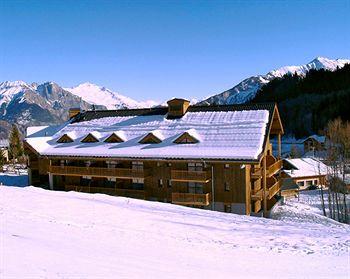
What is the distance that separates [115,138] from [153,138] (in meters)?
4.50

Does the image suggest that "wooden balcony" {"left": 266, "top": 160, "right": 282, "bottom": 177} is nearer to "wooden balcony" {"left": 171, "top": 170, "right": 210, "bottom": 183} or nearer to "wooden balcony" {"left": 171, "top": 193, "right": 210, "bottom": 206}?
"wooden balcony" {"left": 171, "top": 170, "right": 210, "bottom": 183}

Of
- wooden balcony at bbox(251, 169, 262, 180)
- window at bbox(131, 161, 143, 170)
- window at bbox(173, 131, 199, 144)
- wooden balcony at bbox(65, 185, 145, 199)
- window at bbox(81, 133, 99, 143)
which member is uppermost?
window at bbox(81, 133, 99, 143)

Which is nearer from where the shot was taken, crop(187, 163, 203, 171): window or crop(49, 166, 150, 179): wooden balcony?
crop(187, 163, 203, 171): window

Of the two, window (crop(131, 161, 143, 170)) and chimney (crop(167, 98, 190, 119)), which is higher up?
chimney (crop(167, 98, 190, 119))

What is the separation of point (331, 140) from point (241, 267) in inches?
1439

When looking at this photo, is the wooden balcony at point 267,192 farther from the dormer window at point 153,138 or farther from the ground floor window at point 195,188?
the dormer window at point 153,138

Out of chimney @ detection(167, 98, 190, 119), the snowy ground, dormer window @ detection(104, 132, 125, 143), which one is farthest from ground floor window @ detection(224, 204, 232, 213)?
dormer window @ detection(104, 132, 125, 143)

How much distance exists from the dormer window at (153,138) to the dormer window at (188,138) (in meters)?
1.90

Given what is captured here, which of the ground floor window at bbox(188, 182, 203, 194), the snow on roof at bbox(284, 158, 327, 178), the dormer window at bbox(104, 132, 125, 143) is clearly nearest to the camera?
the ground floor window at bbox(188, 182, 203, 194)

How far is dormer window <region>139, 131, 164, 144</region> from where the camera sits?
35.2 m

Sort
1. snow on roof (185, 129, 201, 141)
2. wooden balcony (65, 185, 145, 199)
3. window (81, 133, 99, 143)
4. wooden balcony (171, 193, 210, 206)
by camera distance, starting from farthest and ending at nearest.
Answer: window (81, 133, 99, 143)
wooden balcony (65, 185, 145, 199)
snow on roof (185, 129, 201, 141)
wooden balcony (171, 193, 210, 206)

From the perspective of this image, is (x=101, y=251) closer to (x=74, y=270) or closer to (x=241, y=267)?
(x=74, y=270)

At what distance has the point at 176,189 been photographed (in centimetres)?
3372

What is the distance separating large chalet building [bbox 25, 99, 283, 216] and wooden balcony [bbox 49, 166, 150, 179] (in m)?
0.09
